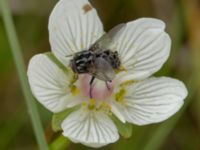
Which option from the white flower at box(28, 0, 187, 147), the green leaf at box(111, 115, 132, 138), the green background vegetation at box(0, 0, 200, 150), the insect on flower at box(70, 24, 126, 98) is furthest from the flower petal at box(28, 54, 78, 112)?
the green background vegetation at box(0, 0, 200, 150)

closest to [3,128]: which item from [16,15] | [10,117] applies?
[10,117]

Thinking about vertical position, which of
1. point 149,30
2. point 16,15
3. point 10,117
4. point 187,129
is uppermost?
point 149,30

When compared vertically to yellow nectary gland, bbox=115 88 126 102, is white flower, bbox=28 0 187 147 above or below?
above

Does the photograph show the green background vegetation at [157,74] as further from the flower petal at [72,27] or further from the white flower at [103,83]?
the flower petal at [72,27]

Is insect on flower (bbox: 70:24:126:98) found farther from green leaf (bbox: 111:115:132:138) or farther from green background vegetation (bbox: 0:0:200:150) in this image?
green background vegetation (bbox: 0:0:200:150)

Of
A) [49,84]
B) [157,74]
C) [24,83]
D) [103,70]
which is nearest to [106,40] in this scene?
[103,70]

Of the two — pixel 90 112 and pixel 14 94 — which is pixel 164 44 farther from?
pixel 14 94
